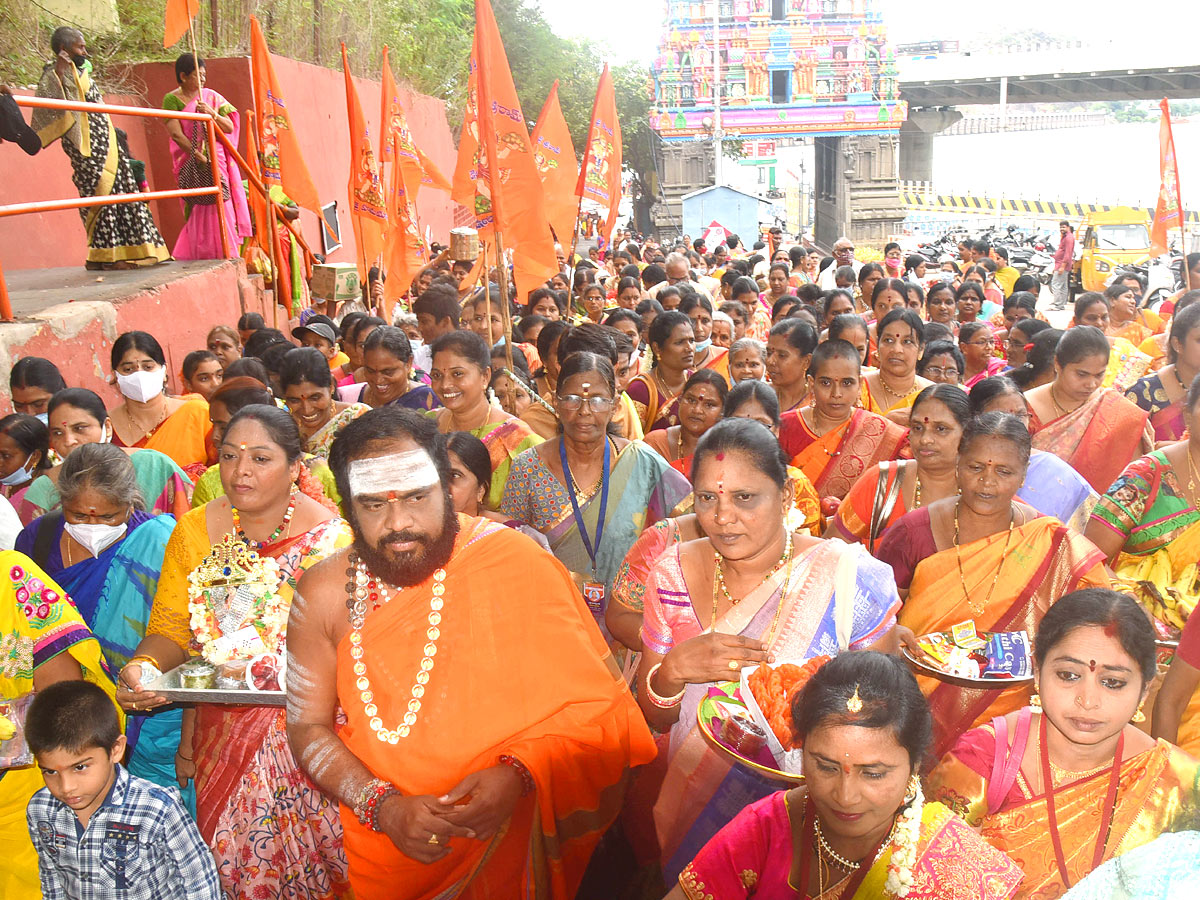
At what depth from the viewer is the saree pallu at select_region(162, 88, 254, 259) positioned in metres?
8.87

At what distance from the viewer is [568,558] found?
13.9 ft

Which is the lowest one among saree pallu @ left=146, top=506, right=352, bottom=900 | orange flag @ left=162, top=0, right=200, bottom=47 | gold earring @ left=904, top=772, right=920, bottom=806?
saree pallu @ left=146, top=506, right=352, bottom=900

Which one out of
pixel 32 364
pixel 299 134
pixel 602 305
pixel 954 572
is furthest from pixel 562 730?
pixel 299 134

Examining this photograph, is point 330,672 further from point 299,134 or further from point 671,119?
point 671,119

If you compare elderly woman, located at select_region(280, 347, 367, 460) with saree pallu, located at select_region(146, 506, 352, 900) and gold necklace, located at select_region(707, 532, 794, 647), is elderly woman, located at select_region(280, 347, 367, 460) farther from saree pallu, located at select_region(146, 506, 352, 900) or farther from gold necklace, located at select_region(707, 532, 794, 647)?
gold necklace, located at select_region(707, 532, 794, 647)

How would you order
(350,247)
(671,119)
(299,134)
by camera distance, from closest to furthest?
1. (299,134)
2. (350,247)
3. (671,119)

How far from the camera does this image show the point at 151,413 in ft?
17.5

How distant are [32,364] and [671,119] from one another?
32.5 metres

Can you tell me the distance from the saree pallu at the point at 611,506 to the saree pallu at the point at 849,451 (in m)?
1.02

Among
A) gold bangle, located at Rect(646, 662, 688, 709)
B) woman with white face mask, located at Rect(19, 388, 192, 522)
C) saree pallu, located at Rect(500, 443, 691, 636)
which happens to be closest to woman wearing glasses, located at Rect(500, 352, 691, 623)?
saree pallu, located at Rect(500, 443, 691, 636)

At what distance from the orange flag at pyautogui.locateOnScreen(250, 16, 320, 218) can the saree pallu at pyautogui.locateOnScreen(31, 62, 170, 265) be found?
1154mm

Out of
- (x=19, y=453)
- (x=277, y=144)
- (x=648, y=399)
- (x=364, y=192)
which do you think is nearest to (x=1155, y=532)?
(x=648, y=399)

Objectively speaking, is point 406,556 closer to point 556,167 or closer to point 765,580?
point 765,580

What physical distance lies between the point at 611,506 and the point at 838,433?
142cm
